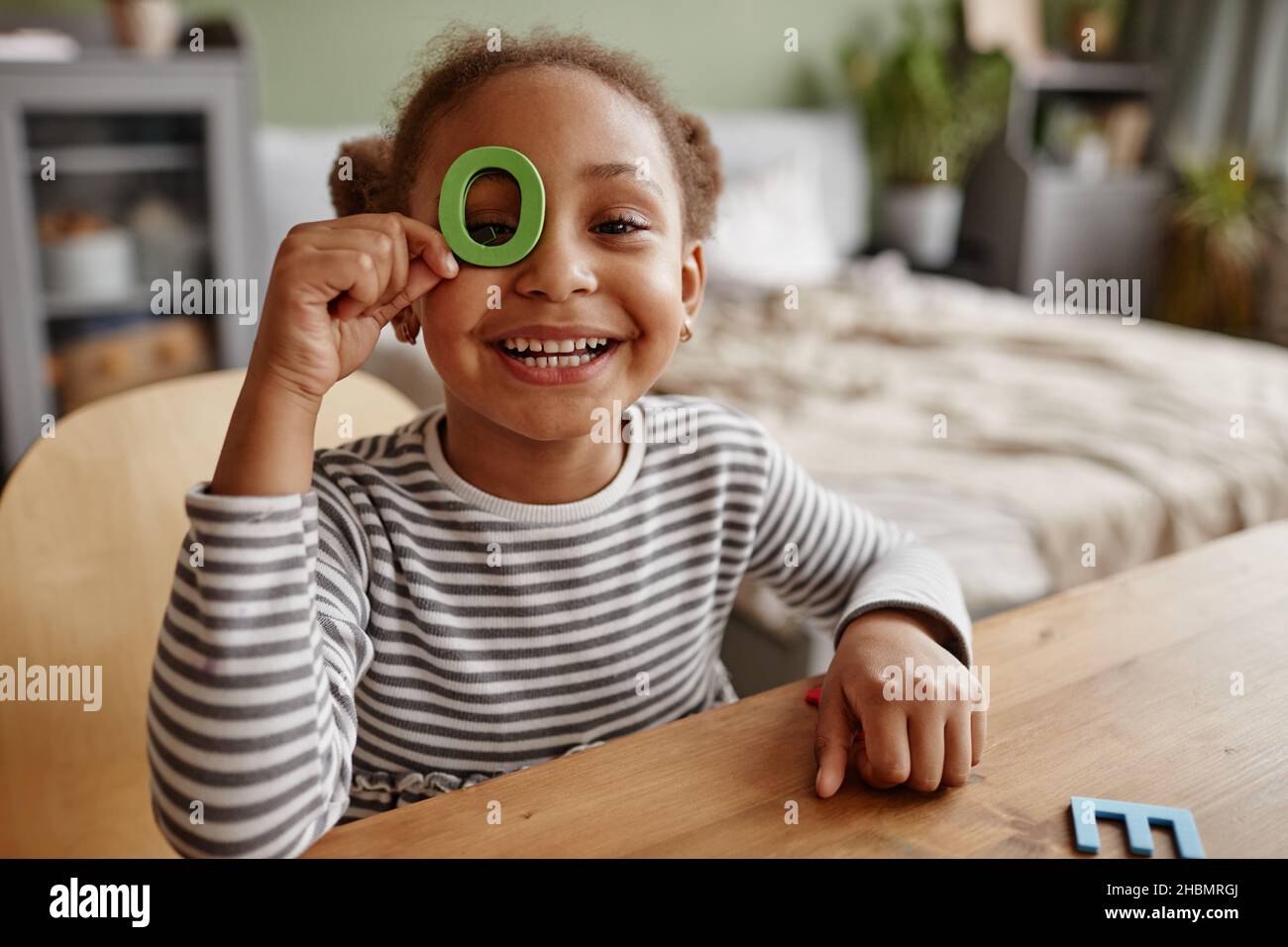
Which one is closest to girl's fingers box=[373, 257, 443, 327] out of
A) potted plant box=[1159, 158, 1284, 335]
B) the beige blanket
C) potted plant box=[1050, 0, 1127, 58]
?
the beige blanket

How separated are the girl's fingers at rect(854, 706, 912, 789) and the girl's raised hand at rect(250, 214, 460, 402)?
1.32 ft

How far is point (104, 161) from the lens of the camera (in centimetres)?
309

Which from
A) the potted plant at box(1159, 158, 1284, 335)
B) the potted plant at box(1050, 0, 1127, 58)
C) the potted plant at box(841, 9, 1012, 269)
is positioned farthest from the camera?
the potted plant at box(1050, 0, 1127, 58)

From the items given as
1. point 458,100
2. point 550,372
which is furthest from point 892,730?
point 458,100

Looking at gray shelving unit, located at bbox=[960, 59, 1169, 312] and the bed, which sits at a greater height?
gray shelving unit, located at bbox=[960, 59, 1169, 312]

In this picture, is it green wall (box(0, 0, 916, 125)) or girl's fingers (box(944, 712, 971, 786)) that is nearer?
girl's fingers (box(944, 712, 971, 786))

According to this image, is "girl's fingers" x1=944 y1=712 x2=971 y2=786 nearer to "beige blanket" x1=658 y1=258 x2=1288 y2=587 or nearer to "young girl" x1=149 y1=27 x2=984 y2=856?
"young girl" x1=149 y1=27 x2=984 y2=856

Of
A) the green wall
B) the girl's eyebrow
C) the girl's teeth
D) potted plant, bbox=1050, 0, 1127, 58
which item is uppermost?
potted plant, bbox=1050, 0, 1127, 58

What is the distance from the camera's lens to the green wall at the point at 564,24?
134 inches

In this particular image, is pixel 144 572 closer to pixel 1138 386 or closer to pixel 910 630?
pixel 910 630

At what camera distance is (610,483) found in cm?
94

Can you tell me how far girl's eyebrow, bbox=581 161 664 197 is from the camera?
766 mm

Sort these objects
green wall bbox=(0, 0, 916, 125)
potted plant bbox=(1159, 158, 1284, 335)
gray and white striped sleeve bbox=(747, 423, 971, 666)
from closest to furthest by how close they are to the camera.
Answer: gray and white striped sleeve bbox=(747, 423, 971, 666) < green wall bbox=(0, 0, 916, 125) < potted plant bbox=(1159, 158, 1284, 335)

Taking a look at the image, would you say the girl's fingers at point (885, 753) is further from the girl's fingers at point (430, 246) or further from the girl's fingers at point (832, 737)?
the girl's fingers at point (430, 246)
